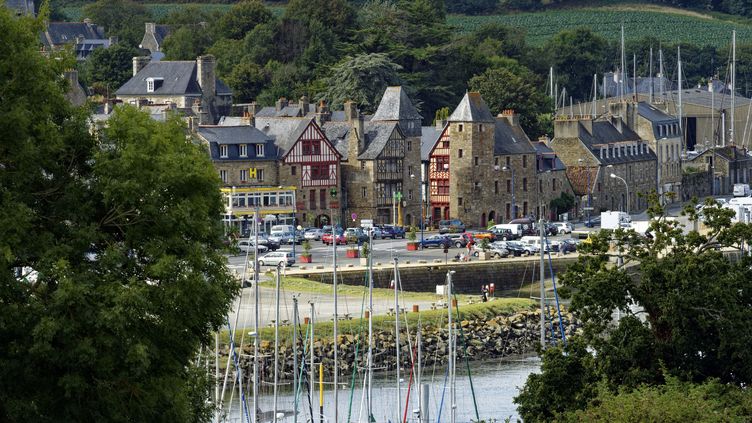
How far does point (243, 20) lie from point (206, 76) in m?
27.0

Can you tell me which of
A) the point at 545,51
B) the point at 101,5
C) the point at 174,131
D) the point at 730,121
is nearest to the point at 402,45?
the point at 730,121

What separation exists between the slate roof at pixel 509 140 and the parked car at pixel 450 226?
4.53m

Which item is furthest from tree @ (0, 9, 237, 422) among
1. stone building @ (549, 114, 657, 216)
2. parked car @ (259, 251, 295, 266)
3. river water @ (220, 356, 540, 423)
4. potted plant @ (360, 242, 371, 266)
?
stone building @ (549, 114, 657, 216)

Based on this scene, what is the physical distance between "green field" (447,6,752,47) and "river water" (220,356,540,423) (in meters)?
121

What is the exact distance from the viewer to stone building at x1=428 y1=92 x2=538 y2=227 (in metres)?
86.3

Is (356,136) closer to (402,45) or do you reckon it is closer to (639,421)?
(402,45)

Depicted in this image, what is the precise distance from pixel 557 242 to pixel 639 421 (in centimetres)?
4792

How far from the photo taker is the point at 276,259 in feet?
225

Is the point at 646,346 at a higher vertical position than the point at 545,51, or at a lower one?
lower

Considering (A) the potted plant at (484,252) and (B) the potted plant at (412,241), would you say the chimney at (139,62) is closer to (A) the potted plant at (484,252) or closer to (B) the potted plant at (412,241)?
(B) the potted plant at (412,241)

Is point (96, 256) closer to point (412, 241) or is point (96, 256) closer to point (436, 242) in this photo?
point (412, 241)

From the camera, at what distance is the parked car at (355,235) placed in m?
77.2

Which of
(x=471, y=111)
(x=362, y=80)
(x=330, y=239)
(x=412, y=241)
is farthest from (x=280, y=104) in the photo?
(x=412, y=241)

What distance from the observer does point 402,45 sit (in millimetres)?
112250
